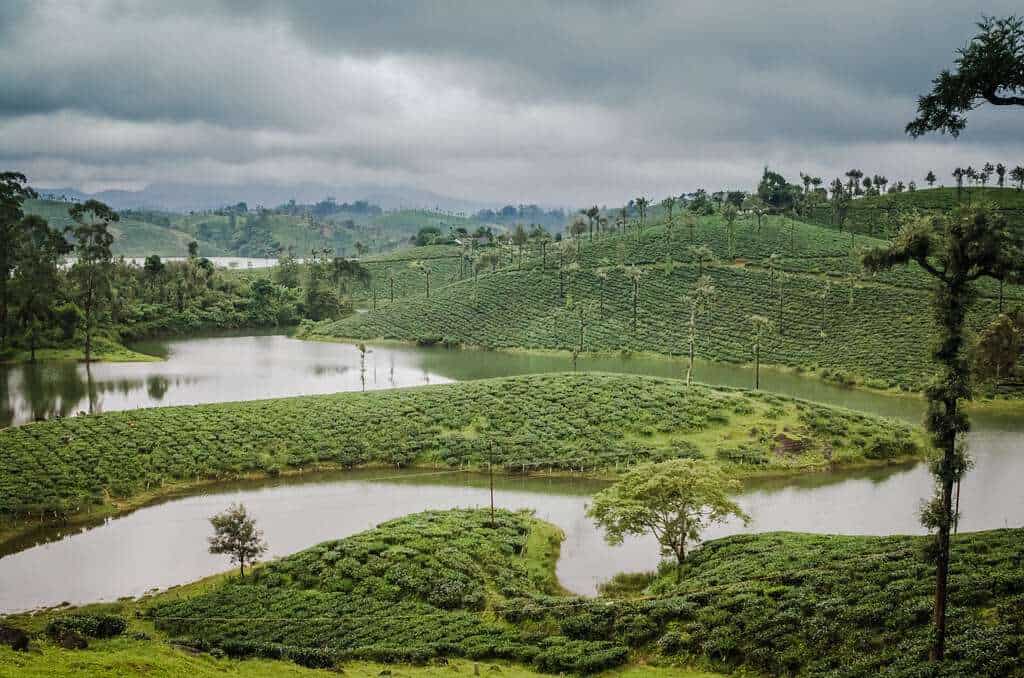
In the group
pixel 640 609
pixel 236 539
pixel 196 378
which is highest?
pixel 196 378

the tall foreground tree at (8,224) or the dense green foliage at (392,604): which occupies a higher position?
the tall foreground tree at (8,224)

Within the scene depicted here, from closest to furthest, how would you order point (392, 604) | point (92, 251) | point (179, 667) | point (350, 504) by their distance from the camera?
point (179, 667) < point (392, 604) < point (350, 504) < point (92, 251)

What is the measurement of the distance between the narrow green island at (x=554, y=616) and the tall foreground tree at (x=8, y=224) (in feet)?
258

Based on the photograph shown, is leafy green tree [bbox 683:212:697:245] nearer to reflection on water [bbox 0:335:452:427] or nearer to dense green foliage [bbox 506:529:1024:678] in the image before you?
reflection on water [bbox 0:335:452:427]

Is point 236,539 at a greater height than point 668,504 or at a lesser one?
lesser

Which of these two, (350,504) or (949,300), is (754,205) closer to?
(350,504)

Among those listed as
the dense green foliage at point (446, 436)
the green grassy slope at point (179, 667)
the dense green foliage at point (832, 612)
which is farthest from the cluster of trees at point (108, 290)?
the dense green foliage at point (832, 612)

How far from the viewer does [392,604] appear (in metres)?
31.3

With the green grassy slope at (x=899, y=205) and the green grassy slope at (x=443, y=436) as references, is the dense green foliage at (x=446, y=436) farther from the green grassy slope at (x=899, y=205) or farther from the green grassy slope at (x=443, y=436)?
the green grassy slope at (x=899, y=205)

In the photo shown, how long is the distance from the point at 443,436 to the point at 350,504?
11872 millimetres

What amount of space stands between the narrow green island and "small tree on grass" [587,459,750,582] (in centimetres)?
143

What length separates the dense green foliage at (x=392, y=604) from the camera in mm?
25703

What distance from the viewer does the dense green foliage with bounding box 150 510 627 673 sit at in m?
25.7

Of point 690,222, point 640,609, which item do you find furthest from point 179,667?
point 690,222
